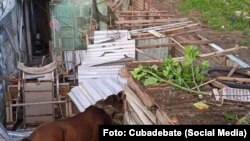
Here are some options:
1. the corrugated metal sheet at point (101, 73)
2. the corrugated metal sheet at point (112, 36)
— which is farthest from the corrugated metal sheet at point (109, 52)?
the corrugated metal sheet at point (112, 36)

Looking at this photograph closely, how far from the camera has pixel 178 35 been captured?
12102 millimetres

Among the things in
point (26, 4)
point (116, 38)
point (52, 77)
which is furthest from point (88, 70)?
point (26, 4)

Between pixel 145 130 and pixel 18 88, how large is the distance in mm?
8661

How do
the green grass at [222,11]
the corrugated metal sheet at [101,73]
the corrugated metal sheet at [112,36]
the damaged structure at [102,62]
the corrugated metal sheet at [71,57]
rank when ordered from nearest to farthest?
the damaged structure at [102,62], the corrugated metal sheet at [101,73], the corrugated metal sheet at [112,36], the green grass at [222,11], the corrugated metal sheet at [71,57]

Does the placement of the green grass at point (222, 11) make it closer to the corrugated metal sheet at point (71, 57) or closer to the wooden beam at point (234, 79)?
the corrugated metal sheet at point (71, 57)

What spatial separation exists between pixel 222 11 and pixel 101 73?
5756mm

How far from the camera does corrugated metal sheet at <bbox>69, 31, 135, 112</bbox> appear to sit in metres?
9.98

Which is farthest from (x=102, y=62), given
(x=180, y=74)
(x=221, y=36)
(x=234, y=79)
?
(x=234, y=79)

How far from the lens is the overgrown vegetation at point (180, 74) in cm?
662

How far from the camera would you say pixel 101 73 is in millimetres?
10570

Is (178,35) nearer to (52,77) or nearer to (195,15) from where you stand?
(195,15)

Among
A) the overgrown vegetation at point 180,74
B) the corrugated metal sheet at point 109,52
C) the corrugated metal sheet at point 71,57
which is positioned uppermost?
the overgrown vegetation at point 180,74

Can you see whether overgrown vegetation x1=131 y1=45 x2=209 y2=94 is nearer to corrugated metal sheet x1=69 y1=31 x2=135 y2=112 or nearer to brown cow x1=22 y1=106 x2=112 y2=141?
brown cow x1=22 y1=106 x2=112 y2=141

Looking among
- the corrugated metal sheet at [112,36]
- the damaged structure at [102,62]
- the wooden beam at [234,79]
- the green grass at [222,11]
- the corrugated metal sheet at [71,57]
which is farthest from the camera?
the corrugated metal sheet at [71,57]
